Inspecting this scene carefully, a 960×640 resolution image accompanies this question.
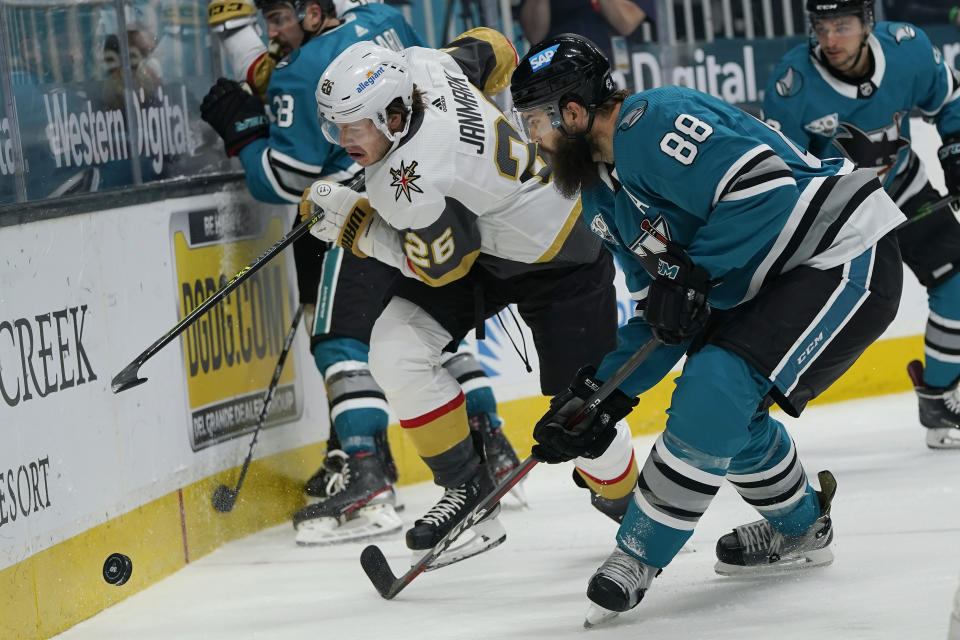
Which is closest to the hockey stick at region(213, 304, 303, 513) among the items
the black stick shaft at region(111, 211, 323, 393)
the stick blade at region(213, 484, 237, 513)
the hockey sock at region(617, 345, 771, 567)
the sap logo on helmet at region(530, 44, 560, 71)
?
the stick blade at region(213, 484, 237, 513)

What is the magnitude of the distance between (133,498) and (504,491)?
1.05 m

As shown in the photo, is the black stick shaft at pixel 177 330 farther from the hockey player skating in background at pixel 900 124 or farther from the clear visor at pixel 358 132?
the hockey player skating in background at pixel 900 124

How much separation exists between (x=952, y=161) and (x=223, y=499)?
2.40 meters

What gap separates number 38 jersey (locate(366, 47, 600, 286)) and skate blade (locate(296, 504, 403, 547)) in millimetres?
1009

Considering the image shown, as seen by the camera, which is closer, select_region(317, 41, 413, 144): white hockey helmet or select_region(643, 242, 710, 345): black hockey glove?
select_region(643, 242, 710, 345): black hockey glove

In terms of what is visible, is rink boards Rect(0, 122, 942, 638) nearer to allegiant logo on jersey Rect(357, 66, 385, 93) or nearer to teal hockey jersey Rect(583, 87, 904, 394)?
allegiant logo on jersey Rect(357, 66, 385, 93)

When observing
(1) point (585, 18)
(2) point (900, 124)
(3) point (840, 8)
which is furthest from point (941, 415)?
(1) point (585, 18)

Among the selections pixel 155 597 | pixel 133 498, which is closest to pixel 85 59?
pixel 133 498

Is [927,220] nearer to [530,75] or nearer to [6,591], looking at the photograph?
[530,75]

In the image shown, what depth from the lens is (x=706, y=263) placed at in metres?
2.68

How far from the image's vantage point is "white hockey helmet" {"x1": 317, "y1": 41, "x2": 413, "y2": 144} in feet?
10.2

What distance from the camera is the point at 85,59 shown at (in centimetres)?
382

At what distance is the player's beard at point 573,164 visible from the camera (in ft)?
9.33

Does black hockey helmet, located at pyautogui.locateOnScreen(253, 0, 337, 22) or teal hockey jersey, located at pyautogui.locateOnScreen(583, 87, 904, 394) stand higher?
black hockey helmet, located at pyautogui.locateOnScreen(253, 0, 337, 22)
